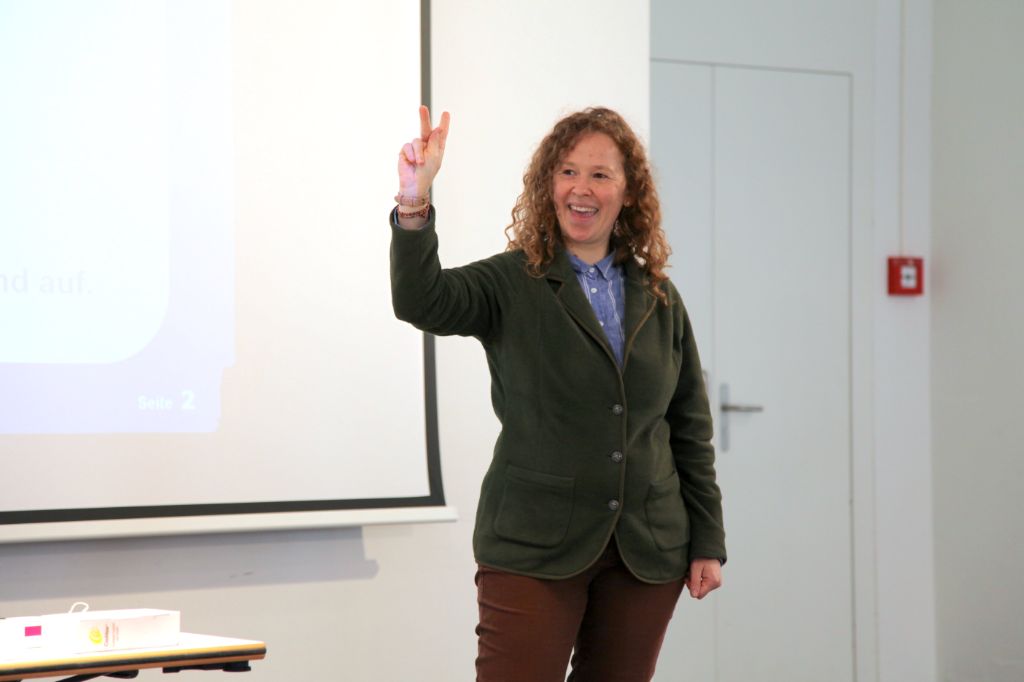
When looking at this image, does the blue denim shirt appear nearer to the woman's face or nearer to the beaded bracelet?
the woman's face

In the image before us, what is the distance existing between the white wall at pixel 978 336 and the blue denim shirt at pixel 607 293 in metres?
2.21

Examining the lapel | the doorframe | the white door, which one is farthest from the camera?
the doorframe

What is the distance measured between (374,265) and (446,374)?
32cm

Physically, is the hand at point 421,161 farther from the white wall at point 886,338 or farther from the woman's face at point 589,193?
the white wall at point 886,338

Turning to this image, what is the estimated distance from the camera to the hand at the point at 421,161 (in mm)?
1556

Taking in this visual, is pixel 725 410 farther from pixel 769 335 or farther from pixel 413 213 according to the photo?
pixel 413 213

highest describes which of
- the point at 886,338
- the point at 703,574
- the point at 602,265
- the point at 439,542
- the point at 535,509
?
the point at 602,265

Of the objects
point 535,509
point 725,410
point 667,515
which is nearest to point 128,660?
point 535,509

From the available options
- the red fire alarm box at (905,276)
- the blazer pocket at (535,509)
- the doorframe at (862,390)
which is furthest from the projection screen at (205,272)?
the red fire alarm box at (905,276)

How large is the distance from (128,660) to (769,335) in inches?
107

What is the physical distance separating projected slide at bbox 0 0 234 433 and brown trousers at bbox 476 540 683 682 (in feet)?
3.30

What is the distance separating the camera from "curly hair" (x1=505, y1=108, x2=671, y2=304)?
70.4 inches

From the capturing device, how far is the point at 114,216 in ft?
7.69

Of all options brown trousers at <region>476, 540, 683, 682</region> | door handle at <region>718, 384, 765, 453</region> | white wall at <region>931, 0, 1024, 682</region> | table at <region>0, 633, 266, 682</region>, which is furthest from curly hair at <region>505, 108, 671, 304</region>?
white wall at <region>931, 0, 1024, 682</region>
